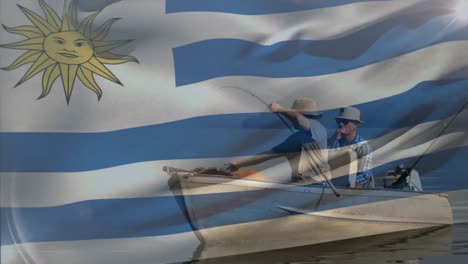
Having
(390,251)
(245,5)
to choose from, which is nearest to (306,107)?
(245,5)

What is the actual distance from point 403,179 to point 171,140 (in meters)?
1.39

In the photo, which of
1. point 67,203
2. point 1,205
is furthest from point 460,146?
point 1,205

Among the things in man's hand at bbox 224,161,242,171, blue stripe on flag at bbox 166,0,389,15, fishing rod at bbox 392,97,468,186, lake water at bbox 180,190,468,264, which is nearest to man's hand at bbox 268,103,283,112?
man's hand at bbox 224,161,242,171

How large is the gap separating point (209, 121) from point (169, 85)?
0.88ft

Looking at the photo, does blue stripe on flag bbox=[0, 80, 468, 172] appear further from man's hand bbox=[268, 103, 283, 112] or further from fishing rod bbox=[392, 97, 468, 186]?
fishing rod bbox=[392, 97, 468, 186]

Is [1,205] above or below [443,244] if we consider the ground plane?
above

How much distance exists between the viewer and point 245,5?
3262mm

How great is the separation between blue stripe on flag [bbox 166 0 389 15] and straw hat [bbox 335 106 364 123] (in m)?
0.58

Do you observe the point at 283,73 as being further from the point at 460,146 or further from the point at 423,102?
the point at 460,146

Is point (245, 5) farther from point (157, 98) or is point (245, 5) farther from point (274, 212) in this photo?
point (274, 212)

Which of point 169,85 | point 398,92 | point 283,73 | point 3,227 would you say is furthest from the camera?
point 398,92

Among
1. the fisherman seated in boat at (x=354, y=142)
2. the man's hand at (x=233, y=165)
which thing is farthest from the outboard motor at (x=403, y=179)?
the man's hand at (x=233, y=165)

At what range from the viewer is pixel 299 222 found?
327 centimetres

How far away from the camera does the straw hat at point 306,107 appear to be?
331 cm
